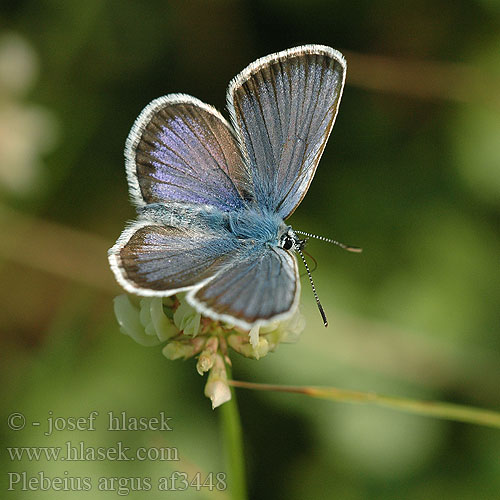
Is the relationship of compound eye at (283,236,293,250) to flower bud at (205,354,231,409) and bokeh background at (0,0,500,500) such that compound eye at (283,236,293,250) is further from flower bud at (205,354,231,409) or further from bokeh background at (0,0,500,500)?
bokeh background at (0,0,500,500)

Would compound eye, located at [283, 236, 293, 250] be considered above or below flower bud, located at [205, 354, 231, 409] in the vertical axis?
above

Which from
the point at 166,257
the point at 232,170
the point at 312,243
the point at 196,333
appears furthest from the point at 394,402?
the point at 312,243

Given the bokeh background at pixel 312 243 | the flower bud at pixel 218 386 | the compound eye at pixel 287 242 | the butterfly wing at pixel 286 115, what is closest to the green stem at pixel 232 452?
the flower bud at pixel 218 386

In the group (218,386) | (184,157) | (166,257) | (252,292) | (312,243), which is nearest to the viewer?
(252,292)

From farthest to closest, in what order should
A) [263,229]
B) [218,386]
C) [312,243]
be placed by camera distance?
1. [312,243]
2. [263,229]
3. [218,386]

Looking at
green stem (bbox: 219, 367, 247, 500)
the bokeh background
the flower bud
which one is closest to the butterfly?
the flower bud

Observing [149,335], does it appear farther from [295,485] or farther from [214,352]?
[295,485]

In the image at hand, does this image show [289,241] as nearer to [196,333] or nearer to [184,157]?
[196,333]

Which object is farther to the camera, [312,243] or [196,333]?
[312,243]

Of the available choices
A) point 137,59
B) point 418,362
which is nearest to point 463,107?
point 418,362
